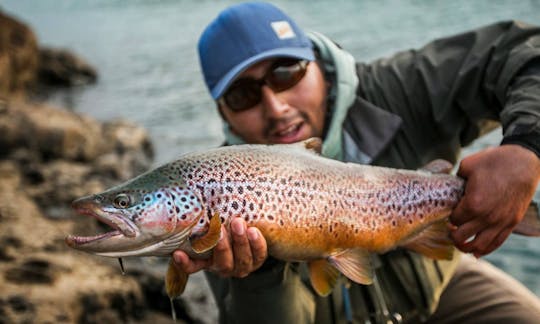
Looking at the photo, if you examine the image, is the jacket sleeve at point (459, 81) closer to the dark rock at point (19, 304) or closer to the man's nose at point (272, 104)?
the man's nose at point (272, 104)

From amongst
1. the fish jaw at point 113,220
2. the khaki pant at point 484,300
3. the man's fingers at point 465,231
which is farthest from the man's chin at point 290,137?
the khaki pant at point 484,300

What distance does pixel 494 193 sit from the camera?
264cm

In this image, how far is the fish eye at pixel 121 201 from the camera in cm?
227

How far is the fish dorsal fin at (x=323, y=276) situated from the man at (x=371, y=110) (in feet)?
0.92

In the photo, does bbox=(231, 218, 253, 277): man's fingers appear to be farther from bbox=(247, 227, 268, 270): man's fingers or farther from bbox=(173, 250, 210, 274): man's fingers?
bbox=(173, 250, 210, 274): man's fingers

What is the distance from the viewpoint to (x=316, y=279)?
2.68 m

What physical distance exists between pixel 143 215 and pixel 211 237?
27 centimetres

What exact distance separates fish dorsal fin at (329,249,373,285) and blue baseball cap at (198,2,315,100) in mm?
1257

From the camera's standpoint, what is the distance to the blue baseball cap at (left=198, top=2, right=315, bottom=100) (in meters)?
3.41

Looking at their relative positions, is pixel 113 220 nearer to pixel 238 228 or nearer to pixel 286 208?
pixel 238 228

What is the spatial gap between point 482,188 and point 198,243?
1300 millimetres

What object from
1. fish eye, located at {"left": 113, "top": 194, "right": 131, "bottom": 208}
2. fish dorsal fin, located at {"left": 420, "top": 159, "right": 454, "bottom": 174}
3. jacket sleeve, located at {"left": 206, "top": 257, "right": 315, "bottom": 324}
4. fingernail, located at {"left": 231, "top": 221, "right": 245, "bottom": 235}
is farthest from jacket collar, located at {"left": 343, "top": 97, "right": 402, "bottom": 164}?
fish eye, located at {"left": 113, "top": 194, "right": 131, "bottom": 208}

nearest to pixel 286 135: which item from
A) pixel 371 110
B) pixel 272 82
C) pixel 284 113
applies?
pixel 284 113

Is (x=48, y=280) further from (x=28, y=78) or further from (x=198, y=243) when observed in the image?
(x=28, y=78)
